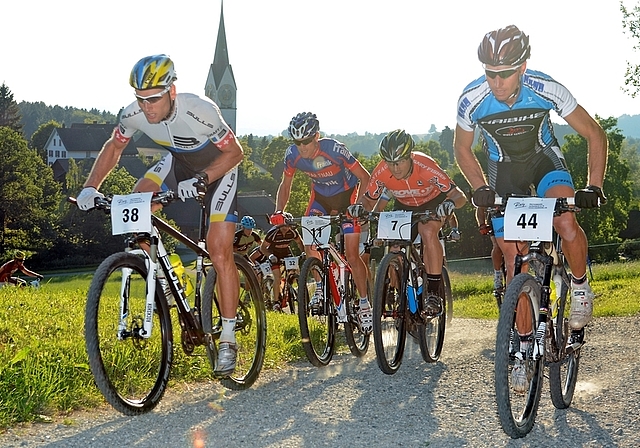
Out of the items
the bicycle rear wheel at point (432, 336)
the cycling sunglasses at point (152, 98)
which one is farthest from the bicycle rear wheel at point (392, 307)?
the cycling sunglasses at point (152, 98)

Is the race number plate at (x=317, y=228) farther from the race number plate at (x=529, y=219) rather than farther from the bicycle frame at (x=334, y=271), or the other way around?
the race number plate at (x=529, y=219)

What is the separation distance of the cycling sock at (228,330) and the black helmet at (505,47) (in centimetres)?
261

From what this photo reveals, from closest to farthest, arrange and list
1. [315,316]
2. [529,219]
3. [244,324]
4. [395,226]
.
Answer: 1. [529,219]
2. [244,324]
3. [395,226]
4. [315,316]

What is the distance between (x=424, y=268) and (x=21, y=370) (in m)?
3.72

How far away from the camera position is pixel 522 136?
5.79 meters

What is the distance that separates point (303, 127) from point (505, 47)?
10.0 feet

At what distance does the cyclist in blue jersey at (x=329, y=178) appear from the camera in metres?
7.94

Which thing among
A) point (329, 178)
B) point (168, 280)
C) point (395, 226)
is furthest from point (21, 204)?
point (168, 280)

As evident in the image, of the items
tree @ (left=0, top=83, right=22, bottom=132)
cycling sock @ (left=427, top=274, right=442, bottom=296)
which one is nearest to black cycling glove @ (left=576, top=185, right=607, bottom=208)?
cycling sock @ (left=427, top=274, right=442, bottom=296)

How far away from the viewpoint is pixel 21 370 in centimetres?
546

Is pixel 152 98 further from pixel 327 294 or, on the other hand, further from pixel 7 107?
pixel 7 107

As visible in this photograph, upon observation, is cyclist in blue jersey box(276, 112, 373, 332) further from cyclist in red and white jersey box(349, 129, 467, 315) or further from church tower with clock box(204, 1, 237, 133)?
church tower with clock box(204, 1, 237, 133)

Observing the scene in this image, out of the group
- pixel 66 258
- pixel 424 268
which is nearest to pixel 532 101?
pixel 424 268

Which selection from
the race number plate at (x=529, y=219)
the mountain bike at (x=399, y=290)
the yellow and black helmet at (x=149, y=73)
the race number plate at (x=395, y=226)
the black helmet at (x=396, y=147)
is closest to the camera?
the race number plate at (x=529, y=219)
